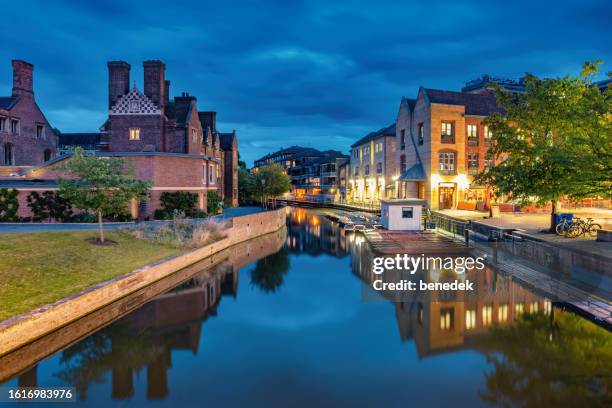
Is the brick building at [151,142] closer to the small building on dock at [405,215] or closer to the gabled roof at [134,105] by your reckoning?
the gabled roof at [134,105]

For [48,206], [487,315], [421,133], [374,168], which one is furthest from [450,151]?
[48,206]

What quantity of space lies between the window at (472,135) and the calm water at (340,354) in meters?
33.3

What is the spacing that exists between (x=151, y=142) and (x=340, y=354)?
33.0 meters

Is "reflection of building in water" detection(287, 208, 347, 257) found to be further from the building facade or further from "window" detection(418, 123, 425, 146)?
"window" detection(418, 123, 425, 146)

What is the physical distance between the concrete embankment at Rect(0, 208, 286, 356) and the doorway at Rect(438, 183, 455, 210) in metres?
32.1

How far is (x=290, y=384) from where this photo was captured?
36.6 feet

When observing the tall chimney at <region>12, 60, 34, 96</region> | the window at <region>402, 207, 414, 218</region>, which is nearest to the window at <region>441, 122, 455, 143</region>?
the window at <region>402, 207, 414, 218</region>

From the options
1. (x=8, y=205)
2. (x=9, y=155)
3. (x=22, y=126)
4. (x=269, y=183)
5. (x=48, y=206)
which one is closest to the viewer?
(x=8, y=205)

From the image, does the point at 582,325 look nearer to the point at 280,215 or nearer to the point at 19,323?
the point at 19,323

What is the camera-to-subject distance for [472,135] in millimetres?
49281

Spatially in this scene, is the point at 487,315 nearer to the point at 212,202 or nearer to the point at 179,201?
the point at 179,201

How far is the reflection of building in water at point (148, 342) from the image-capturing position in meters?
11.1

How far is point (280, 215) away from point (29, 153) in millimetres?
31762

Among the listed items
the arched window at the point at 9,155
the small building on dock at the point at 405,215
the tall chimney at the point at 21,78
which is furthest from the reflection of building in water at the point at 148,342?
the tall chimney at the point at 21,78
